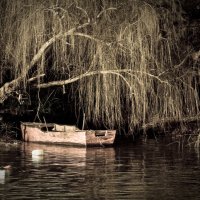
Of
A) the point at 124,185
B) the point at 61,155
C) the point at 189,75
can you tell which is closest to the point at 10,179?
the point at 124,185

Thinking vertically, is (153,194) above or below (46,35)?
below

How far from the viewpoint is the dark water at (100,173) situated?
17812 mm

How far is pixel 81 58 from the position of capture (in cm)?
2591

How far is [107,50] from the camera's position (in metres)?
25.1

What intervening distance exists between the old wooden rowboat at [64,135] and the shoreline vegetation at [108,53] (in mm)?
2556

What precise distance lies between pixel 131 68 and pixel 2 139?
739 centimetres

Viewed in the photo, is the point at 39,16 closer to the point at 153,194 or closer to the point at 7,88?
the point at 7,88

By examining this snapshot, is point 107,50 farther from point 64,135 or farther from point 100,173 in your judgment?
point 64,135

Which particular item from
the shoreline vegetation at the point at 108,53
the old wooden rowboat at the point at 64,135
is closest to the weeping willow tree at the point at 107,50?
the shoreline vegetation at the point at 108,53

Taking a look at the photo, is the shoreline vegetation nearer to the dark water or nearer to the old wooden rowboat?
the dark water

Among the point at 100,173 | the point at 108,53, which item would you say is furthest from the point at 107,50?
the point at 100,173

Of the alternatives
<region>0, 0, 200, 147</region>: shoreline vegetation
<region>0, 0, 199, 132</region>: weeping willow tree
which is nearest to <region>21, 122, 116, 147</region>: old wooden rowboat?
<region>0, 0, 200, 147</region>: shoreline vegetation

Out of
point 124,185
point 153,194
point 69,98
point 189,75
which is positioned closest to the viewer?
point 153,194

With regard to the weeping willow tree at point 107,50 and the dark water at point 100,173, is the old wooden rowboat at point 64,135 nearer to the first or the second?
the dark water at point 100,173
